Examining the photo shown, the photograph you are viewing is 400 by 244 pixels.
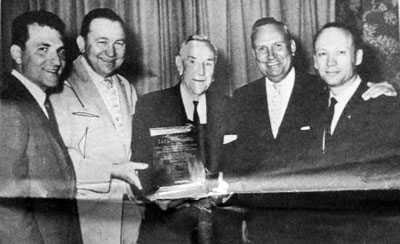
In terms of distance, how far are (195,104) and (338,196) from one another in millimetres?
182

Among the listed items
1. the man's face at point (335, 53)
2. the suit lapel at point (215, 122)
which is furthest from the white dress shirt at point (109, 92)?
the man's face at point (335, 53)

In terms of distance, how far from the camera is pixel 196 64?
562mm

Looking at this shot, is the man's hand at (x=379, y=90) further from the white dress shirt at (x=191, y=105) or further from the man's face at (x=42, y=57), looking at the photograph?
the man's face at (x=42, y=57)

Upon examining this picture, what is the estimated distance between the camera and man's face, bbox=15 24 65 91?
57cm

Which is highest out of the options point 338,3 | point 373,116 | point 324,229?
point 338,3

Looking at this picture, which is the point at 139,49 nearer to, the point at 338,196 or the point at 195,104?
the point at 195,104

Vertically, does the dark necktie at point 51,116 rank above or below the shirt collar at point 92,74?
below

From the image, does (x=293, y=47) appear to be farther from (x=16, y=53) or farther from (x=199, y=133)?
(x=16, y=53)

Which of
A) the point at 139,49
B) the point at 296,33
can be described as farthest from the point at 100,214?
the point at 296,33

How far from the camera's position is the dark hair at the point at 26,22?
57 centimetres

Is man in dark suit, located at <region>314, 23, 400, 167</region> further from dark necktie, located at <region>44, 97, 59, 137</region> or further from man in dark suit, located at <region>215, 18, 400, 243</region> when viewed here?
dark necktie, located at <region>44, 97, 59, 137</region>

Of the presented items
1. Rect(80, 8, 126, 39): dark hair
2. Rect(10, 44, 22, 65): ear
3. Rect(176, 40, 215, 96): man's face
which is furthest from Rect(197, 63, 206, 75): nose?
Rect(10, 44, 22, 65): ear

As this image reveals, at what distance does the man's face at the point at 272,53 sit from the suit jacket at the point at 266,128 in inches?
0.6

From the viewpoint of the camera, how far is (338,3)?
542 millimetres
